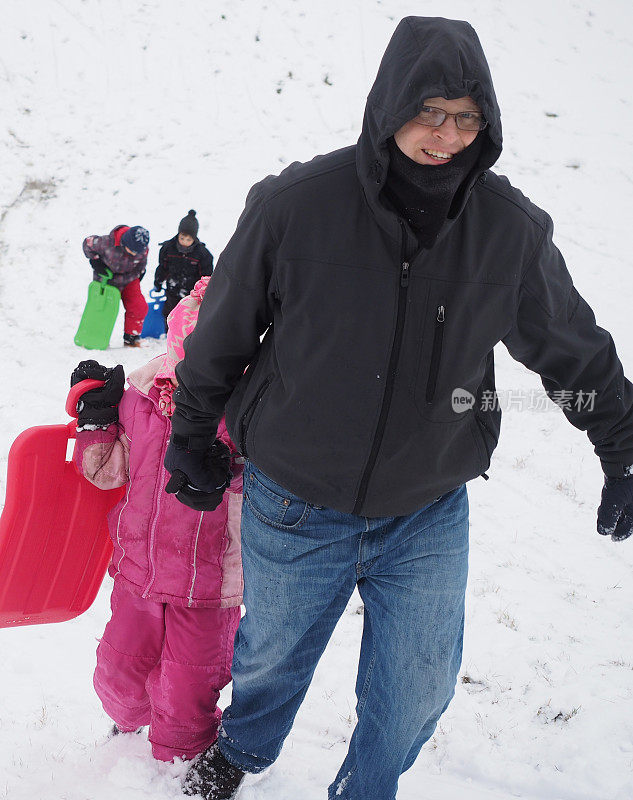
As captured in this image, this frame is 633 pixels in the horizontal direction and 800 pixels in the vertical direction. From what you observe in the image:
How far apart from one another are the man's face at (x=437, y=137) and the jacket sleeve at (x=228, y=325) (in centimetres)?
38

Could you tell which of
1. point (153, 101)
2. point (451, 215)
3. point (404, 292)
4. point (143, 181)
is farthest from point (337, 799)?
point (153, 101)

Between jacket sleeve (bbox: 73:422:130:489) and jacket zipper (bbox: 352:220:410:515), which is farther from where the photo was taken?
jacket sleeve (bbox: 73:422:130:489)

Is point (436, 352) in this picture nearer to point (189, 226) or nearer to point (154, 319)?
point (189, 226)

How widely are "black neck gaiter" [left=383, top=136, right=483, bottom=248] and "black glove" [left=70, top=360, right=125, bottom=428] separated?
3.71ft

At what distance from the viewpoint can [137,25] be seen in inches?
566

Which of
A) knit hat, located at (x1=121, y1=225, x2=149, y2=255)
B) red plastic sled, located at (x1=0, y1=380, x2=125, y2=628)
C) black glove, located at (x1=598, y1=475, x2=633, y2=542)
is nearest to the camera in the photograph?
black glove, located at (x1=598, y1=475, x2=633, y2=542)

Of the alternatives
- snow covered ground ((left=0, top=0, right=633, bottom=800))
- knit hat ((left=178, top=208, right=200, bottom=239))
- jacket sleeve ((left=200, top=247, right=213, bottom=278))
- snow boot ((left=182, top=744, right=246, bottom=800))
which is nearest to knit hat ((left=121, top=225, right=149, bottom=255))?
knit hat ((left=178, top=208, right=200, bottom=239))

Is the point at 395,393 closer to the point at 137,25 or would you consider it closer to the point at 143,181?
the point at 143,181

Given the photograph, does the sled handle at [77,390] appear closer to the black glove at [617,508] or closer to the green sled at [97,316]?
the black glove at [617,508]

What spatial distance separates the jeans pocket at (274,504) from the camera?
193cm

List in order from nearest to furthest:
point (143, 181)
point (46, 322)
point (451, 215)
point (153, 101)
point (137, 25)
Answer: point (451, 215) < point (46, 322) < point (143, 181) < point (153, 101) < point (137, 25)

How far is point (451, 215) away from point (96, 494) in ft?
5.46

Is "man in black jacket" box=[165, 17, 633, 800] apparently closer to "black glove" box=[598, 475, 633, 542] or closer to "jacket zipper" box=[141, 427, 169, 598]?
"black glove" box=[598, 475, 633, 542]

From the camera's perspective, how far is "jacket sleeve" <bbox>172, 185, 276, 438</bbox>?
68.9 inches
